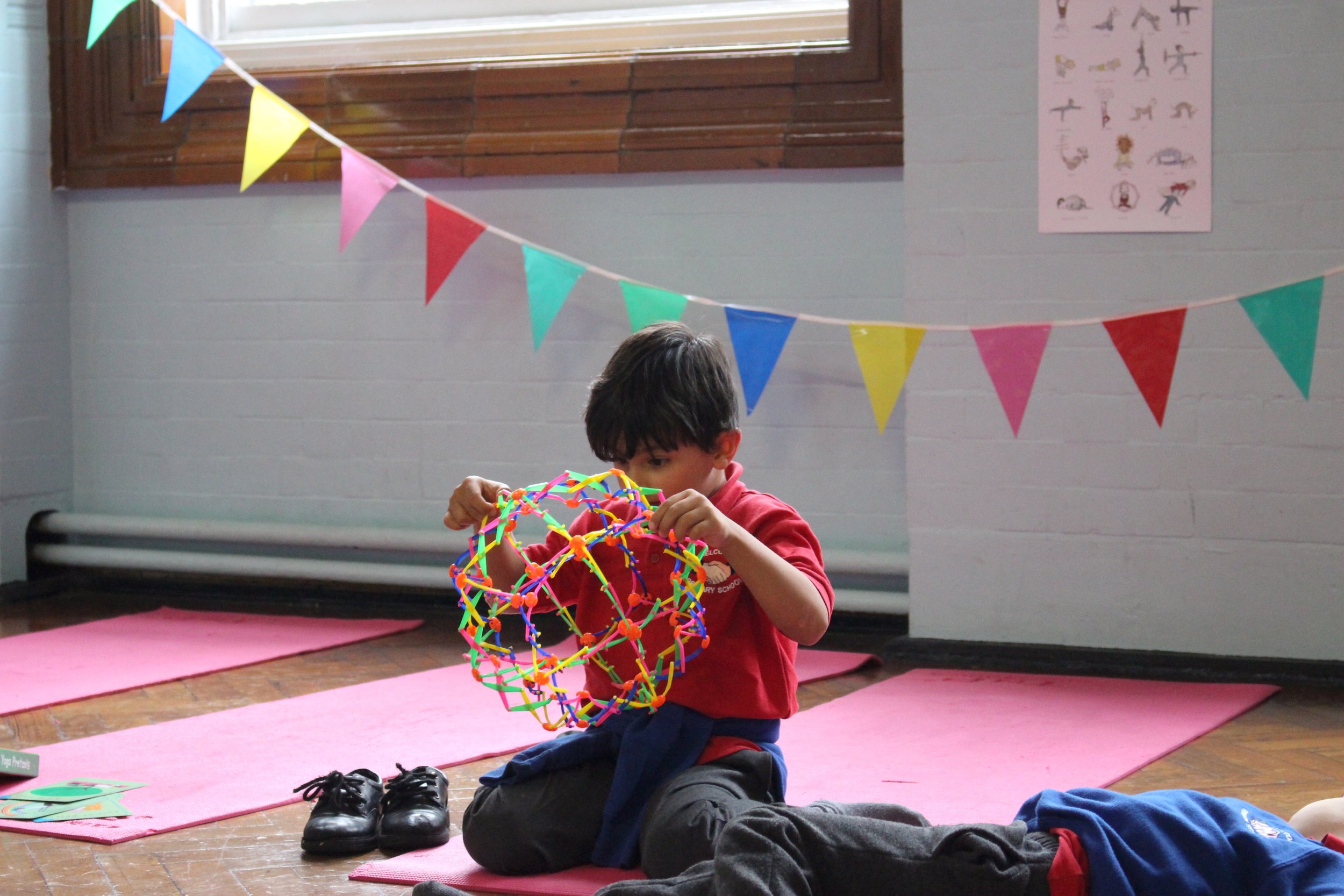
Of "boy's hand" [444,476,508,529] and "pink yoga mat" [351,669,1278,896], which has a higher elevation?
"boy's hand" [444,476,508,529]

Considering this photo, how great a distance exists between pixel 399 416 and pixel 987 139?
6.05 ft

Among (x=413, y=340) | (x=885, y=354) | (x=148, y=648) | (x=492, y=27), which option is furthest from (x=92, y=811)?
(x=492, y=27)

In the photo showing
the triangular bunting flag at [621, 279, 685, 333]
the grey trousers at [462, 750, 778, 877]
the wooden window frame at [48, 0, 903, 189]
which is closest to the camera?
the grey trousers at [462, 750, 778, 877]

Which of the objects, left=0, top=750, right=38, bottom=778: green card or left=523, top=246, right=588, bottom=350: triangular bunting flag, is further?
left=523, top=246, right=588, bottom=350: triangular bunting flag

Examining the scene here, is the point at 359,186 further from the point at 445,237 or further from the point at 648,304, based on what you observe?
the point at 648,304

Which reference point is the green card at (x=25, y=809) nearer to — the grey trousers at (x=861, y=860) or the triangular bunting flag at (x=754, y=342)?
the grey trousers at (x=861, y=860)

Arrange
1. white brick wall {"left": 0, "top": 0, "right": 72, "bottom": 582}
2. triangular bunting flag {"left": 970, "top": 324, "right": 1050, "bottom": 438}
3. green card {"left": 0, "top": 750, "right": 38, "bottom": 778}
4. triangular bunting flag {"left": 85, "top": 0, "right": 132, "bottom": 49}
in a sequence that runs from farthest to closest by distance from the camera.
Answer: white brick wall {"left": 0, "top": 0, "right": 72, "bottom": 582}, triangular bunting flag {"left": 85, "top": 0, "right": 132, "bottom": 49}, triangular bunting flag {"left": 970, "top": 324, "right": 1050, "bottom": 438}, green card {"left": 0, "top": 750, "right": 38, "bottom": 778}

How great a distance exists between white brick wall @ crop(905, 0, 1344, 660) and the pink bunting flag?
1.48 meters

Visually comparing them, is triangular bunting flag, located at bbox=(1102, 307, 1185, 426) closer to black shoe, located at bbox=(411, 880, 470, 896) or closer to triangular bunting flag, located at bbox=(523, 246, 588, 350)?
triangular bunting flag, located at bbox=(523, 246, 588, 350)

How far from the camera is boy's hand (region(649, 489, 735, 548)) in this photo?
179 cm

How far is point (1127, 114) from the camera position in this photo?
3.34m

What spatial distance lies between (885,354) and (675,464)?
1630 mm

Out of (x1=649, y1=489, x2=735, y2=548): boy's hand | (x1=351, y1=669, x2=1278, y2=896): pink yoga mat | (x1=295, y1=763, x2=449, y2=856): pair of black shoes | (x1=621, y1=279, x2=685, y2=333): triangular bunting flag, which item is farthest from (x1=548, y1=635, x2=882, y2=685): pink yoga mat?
(x1=649, y1=489, x2=735, y2=548): boy's hand

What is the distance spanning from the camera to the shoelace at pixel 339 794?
2232 mm
